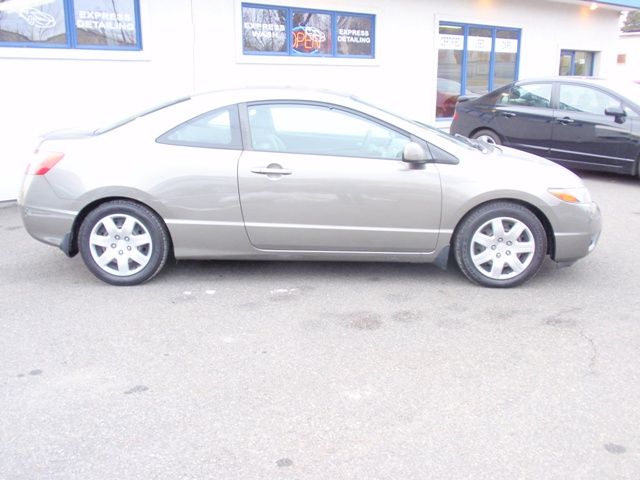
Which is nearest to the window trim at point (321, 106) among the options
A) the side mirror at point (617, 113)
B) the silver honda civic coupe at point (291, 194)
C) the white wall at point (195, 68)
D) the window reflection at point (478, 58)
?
the silver honda civic coupe at point (291, 194)

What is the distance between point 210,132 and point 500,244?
7.97 feet

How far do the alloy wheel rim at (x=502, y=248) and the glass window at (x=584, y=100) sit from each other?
5200 mm

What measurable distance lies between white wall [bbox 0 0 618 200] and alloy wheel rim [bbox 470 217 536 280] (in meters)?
3.61

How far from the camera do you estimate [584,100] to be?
9320 mm

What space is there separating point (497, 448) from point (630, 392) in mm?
983

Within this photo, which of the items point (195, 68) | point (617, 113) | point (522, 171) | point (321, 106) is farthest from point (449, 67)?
point (321, 106)

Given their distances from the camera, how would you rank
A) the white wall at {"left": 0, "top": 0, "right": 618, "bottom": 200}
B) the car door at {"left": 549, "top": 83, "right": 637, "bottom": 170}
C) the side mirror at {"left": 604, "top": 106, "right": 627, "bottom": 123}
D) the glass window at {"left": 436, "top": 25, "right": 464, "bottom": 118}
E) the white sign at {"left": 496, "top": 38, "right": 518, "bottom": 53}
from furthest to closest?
the white sign at {"left": 496, "top": 38, "right": 518, "bottom": 53}, the glass window at {"left": 436, "top": 25, "right": 464, "bottom": 118}, the car door at {"left": 549, "top": 83, "right": 637, "bottom": 170}, the side mirror at {"left": 604, "top": 106, "right": 627, "bottom": 123}, the white wall at {"left": 0, "top": 0, "right": 618, "bottom": 200}

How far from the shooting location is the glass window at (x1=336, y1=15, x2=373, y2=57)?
11008 mm

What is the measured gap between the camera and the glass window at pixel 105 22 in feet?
27.1

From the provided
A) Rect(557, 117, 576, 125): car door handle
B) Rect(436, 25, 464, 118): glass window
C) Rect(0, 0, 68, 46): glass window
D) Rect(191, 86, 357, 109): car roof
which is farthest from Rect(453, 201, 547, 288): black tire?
Rect(436, 25, 464, 118): glass window

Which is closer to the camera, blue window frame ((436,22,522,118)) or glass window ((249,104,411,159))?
glass window ((249,104,411,159))

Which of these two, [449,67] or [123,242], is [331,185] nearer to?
[123,242]

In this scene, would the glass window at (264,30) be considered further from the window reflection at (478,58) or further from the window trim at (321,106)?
the window trim at (321,106)

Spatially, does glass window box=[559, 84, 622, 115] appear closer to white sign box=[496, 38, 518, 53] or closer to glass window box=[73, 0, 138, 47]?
white sign box=[496, 38, 518, 53]
